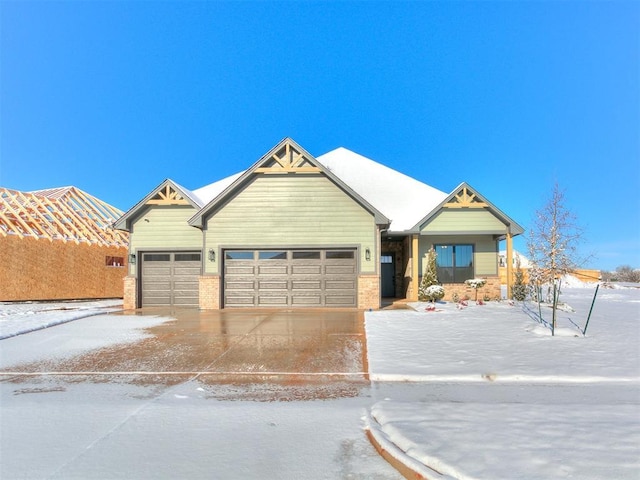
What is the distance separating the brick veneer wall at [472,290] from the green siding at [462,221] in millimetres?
2485

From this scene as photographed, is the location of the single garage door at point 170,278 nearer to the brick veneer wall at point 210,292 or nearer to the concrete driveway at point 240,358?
the brick veneer wall at point 210,292

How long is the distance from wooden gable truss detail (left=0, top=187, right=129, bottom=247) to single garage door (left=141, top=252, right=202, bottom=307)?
31.9 feet

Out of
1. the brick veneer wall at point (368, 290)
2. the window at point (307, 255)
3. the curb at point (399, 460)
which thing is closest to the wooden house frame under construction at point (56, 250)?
the window at point (307, 255)

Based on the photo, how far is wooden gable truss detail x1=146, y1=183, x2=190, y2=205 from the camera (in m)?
15.0

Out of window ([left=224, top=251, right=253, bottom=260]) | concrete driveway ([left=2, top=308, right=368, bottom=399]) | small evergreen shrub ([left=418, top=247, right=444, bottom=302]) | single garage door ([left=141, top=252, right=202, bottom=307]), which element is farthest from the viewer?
single garage door ([left=141, top=252, right=202, bottom=307])

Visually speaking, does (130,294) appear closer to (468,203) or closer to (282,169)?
(282,169)

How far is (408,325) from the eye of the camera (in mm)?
9359

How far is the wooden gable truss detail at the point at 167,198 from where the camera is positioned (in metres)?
15.0

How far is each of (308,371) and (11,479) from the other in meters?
3.73

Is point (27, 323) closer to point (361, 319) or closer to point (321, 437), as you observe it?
point (361, 319)

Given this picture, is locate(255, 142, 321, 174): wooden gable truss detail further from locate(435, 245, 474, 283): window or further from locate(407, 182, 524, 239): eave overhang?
locate(435, 245, 474, 283): window

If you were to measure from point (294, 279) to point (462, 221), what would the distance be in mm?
7982

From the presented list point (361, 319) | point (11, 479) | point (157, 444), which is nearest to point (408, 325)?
point (361, 319)

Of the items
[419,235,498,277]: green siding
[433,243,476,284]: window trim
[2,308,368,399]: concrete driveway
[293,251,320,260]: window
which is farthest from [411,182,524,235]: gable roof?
[2,308,368,399]: concrete driveway
